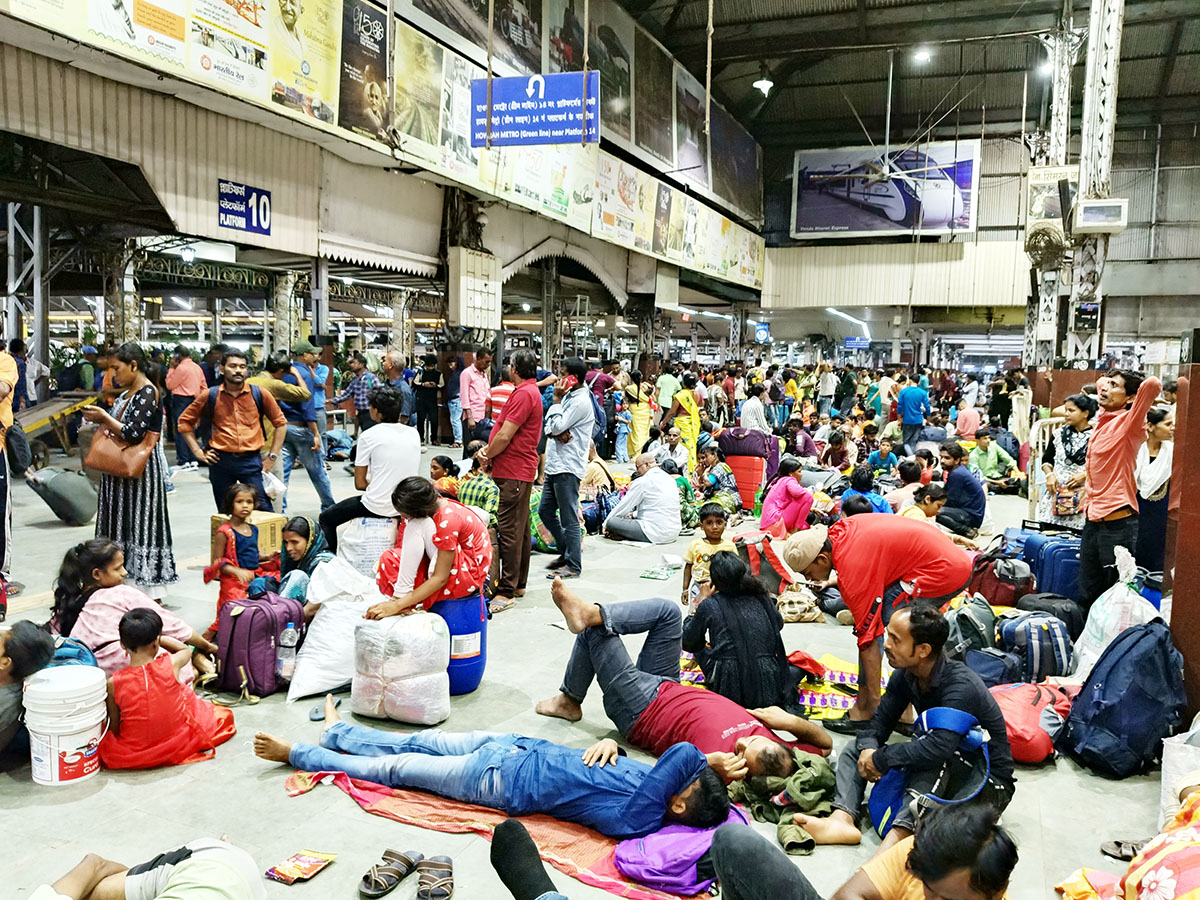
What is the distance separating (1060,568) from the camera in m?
6.06

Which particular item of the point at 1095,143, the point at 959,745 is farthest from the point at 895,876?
the point at 1095,143

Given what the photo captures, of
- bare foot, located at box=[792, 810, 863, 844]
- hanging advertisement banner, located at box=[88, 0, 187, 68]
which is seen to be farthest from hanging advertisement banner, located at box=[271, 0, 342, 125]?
bare foot, located at box=[792, 810, 863, 844]

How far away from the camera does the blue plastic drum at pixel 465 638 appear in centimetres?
422

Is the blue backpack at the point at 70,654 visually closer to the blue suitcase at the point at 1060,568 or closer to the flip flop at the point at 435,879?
the flip flop at the point at 435,879

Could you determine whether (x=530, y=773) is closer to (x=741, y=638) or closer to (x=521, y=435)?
(x=741, y=638)

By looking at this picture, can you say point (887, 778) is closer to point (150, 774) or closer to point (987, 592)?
point (150, 774)

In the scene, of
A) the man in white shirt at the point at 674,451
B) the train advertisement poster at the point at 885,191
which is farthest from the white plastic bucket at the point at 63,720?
the train advertisement poster at the point at 885,191

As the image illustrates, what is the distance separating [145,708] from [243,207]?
6.78 m

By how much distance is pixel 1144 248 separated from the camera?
25969mm

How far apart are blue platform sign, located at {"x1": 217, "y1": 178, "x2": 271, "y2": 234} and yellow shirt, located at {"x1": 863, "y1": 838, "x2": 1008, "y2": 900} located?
8.50 metres

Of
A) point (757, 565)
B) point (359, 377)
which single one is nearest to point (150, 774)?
point (757, 565)

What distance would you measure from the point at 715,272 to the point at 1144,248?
47.9 feet

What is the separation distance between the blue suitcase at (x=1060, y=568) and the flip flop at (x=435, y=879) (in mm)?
4916

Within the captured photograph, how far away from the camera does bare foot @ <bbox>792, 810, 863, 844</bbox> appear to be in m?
3.11
